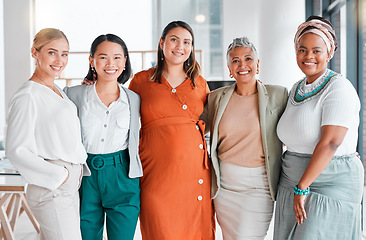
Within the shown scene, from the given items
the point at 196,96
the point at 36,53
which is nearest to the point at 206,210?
the point at 196,96

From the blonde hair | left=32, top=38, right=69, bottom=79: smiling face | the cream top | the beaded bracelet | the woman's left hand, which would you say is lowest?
the woman's left hand

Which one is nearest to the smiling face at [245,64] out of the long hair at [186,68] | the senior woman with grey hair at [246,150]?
the senior woman with grey hair at [246,150]

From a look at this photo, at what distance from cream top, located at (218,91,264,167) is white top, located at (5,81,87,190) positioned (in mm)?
802

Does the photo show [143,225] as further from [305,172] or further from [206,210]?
[305,172]

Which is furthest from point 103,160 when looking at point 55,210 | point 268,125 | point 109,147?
point 268,125

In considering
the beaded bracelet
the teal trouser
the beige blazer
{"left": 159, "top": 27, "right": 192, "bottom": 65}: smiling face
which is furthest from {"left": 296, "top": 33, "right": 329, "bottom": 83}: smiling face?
the teal trouser

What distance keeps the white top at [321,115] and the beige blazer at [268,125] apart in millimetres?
135

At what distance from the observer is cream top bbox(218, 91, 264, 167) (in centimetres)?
204

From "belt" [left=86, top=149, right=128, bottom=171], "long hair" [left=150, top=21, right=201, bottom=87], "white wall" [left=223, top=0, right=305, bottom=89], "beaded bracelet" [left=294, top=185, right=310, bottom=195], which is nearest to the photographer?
"beaded bracelet" [left=294, top=185, right=310, bottom=195]

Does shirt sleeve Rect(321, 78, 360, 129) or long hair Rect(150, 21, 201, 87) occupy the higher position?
long hair Rect(150, 21, 201, 87)

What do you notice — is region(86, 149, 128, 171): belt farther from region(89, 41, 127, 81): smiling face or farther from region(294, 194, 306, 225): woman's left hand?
region(294, 194, 306, 225): woman's left hand

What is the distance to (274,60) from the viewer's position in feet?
19.4

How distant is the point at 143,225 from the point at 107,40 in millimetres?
1060

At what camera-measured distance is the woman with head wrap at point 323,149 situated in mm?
1659
